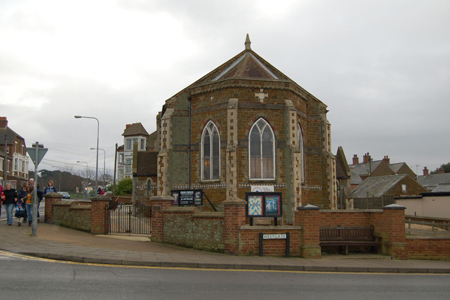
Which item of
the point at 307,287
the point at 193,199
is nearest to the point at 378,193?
the point at 193,199

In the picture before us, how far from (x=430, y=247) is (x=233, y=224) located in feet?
21.7

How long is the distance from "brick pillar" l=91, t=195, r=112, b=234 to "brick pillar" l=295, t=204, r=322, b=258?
7.83m

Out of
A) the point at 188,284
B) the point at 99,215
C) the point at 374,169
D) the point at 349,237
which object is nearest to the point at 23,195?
the point at 99,215

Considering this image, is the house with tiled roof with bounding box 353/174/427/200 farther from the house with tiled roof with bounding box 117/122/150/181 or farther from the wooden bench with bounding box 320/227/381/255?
the house with tiled roof with bounding box 117/122/150/181

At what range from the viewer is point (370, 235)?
1398 centimetres

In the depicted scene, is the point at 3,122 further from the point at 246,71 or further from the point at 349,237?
the point at 349,237

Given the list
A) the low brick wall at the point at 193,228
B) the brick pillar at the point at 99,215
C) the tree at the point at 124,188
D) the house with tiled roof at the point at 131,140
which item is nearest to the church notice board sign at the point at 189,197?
the brick pillar at the point at 99,215

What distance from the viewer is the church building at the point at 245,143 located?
20922 mm

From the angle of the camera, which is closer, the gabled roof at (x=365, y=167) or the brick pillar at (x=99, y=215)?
the brick pillar at (x=99, y=215)

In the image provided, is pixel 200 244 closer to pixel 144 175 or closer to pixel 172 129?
pixel 172 129

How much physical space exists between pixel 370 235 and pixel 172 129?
12.9 meters

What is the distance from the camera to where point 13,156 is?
196ft

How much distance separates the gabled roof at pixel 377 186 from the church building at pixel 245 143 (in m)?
26.3

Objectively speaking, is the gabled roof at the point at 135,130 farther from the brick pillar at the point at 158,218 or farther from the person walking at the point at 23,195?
the brick pillar at the point at 158,218
